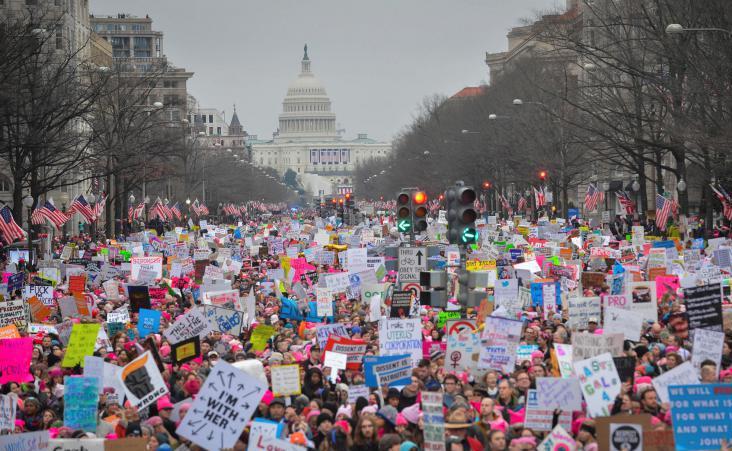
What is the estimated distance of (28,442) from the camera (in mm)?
12680

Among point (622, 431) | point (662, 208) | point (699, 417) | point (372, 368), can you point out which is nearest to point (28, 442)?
point (372, 368)

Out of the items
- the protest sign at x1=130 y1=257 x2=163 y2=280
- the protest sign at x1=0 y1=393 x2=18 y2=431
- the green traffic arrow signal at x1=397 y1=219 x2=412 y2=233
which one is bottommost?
the protest sign at x1=0 y1=393 x2=18 y2=431

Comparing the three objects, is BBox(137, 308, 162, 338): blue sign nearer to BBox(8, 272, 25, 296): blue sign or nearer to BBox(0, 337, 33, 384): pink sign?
BBox(0, 337, 33, 384): pink sign

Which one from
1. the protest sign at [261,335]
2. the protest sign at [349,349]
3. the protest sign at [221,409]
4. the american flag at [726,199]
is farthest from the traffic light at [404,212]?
the american flag at [726,199]

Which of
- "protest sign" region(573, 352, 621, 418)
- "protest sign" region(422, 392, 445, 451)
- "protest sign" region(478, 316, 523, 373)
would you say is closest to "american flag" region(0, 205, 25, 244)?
"protest sign" region(478, 316, 523, 373)

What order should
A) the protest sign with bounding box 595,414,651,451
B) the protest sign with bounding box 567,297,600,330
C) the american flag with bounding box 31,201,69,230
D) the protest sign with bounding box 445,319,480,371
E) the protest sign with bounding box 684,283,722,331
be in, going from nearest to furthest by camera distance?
the protest sign with bounding box 595,414,651,451, the protest sign with bounding box 445,319,480,371, the protest sign with bounding box 684,283,722,331, the protest sign with bounding box 567,297,600,330, the american flag with bounding box 31,201,69,230

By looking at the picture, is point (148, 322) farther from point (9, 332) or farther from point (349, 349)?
point (349, 349)

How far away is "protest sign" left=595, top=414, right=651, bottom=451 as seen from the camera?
1237 centimetres

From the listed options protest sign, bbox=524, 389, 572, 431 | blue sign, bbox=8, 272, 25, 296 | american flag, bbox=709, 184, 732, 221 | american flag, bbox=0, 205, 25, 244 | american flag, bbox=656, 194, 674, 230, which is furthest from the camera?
american flag, bbox=656, 194, 674, 230

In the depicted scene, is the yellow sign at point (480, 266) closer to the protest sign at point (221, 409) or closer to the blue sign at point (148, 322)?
the blue sign at point (148, 322)

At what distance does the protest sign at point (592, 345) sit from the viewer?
625 inches

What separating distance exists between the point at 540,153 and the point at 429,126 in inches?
2064

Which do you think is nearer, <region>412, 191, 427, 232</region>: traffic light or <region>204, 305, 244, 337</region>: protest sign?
<region>204, 305, 244, 337</region>: protest sign

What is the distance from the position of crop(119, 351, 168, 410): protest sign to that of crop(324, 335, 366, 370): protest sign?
2.96m
